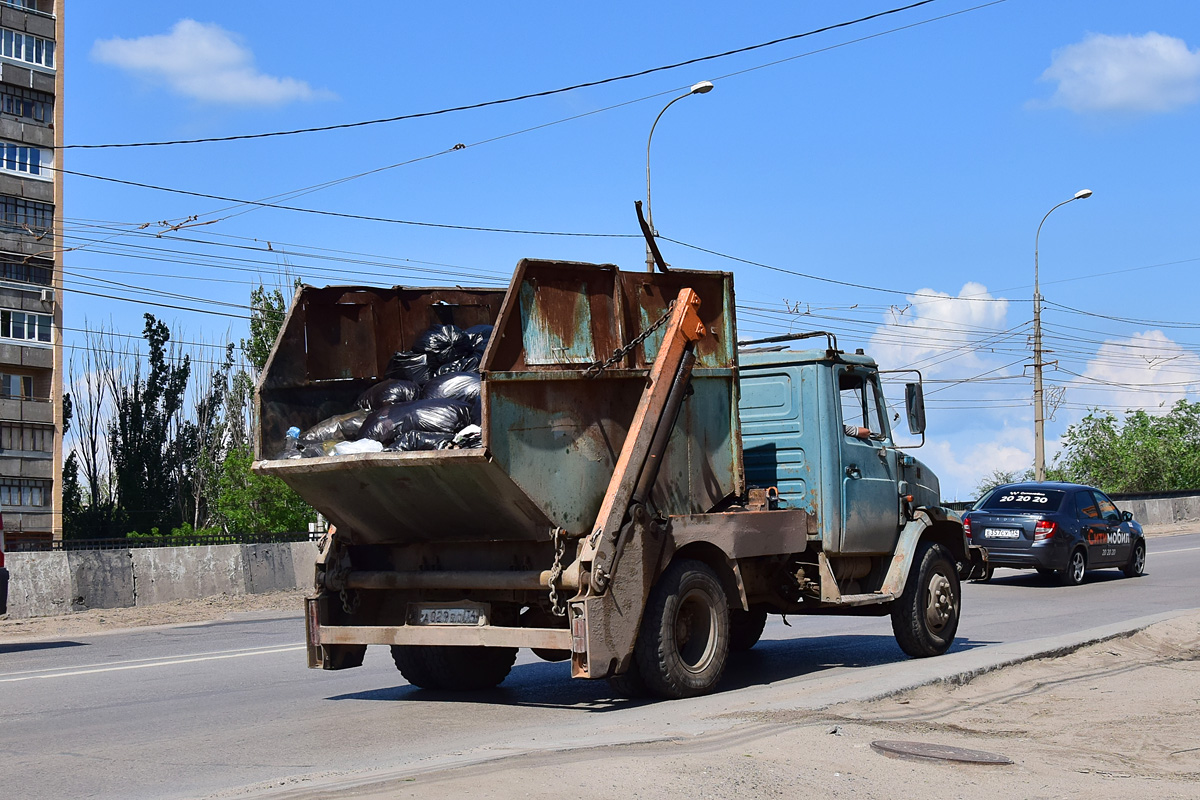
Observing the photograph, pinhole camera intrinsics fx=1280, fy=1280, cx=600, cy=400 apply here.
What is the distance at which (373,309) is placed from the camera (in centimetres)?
905

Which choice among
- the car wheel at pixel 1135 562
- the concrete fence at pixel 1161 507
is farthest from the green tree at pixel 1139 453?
the car wheel at pixel 1135 562

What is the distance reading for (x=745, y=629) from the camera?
11.1 m

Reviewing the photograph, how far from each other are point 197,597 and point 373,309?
11.1 metres

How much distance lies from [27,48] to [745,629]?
2089 inches

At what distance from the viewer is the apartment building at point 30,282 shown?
52.5m

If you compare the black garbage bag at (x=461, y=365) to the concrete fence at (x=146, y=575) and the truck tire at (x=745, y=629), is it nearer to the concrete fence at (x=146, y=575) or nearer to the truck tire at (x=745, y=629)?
the truck tire at (x=745, y=629)

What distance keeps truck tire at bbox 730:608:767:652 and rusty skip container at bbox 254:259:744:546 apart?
89.0 inches

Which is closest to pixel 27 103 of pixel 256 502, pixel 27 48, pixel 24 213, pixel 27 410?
pixel 27 48

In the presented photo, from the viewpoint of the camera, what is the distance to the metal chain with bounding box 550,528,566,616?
25.1 feet

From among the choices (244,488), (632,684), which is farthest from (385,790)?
(244,488)

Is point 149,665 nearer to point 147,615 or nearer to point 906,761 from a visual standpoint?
point 147,615

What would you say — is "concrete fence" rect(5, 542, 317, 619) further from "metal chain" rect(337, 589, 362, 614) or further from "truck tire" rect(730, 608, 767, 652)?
"metal chain" rect(337, 589, 362, 614)

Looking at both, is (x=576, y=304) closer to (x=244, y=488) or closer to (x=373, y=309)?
(x=373, y=309)

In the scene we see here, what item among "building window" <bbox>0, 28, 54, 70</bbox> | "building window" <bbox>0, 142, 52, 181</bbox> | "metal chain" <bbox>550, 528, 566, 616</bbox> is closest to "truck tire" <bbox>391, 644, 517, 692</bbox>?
"metal chain" <bbox>550, 528, 566, 616</bbox>
